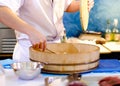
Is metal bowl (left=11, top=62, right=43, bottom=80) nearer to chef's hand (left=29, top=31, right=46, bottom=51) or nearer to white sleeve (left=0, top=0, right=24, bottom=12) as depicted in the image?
chef's hand (left=29, top=31, right=46, bottom=51)

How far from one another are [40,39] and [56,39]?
1.64ft

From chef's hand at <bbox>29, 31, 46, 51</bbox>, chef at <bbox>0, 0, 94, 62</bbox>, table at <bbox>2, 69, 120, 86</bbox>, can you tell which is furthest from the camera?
chef at <bbox>0, 0, 94, 62</bbox>

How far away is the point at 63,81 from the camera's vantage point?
1227mm

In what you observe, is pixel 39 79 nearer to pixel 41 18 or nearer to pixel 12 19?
pixel 12 19

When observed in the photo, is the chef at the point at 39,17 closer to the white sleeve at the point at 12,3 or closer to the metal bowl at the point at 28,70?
the white sleeve at the point at 12,3

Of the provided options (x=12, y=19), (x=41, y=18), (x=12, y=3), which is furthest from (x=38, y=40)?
(x=41, y=18)

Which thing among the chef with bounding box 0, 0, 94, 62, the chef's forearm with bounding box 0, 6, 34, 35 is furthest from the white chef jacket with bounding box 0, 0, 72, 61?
the chef's forearm with bounding box 0, 6, 34, 35

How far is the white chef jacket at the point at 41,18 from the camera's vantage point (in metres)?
1.78

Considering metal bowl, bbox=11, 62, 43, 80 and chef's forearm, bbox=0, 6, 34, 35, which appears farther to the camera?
chef's forearm, bbox=0, 6, 34, 35

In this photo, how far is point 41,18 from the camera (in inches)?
71.1

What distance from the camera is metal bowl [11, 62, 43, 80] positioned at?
1.27 metres

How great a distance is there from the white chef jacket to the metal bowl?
Answer: 0.44 m

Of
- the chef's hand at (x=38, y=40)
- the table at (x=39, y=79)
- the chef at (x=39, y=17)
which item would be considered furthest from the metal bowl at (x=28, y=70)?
the chef at (x=39, y=17)

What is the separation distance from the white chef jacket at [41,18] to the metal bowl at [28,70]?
1.43ft
